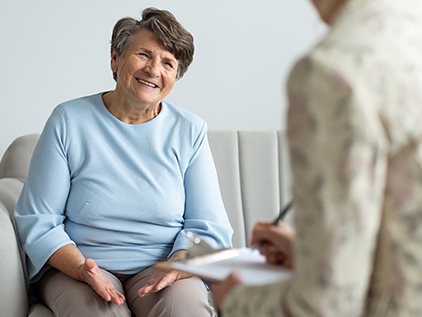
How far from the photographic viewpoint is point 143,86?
1.48 m

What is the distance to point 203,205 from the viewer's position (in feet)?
4.89

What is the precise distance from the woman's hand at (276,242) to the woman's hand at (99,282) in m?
0.62

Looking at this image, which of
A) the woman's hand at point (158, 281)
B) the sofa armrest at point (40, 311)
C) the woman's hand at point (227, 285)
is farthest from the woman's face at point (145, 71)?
the woman's hand at point (227, 285)

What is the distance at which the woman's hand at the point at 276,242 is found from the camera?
690 mm

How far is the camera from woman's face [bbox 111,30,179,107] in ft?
4.88

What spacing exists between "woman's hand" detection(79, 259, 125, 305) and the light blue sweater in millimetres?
116

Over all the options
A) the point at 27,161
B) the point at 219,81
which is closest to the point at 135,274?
the point at 27,161

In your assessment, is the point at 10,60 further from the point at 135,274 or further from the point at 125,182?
the point at 135,274

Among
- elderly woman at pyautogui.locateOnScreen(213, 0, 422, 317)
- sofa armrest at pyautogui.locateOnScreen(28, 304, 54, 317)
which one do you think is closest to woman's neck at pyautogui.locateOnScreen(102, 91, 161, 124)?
sofa armrest at pyautogui.locateOnScreen(28, 304, 54, 317)

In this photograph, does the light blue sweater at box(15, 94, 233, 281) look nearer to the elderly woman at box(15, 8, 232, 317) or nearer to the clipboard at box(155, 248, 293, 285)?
the elderly woman at box(15, 8, 232, 317)

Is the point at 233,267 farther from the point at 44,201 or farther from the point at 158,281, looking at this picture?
the point at 44,201

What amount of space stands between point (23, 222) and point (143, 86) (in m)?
0.59

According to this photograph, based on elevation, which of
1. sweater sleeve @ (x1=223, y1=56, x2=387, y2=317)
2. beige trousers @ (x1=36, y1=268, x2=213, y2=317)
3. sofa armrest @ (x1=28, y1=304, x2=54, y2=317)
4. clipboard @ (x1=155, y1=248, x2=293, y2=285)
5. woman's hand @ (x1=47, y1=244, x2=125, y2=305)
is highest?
sweater sleeve @ (x1=223, y1=56, x2=387, y2=317)

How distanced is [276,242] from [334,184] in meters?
0.27
